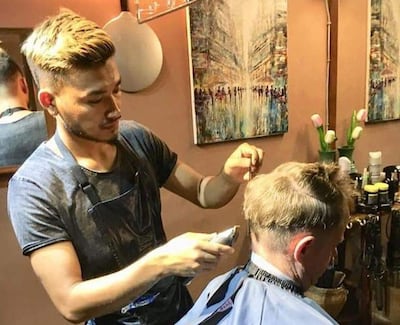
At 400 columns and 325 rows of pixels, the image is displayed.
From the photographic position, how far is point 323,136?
2.49 m

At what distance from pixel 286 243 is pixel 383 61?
2063 millimetres

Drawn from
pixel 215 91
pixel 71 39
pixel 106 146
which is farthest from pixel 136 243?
pixel 215 91

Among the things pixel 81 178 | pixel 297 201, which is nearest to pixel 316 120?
pixel 297 201

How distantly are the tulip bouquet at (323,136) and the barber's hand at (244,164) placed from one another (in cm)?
125

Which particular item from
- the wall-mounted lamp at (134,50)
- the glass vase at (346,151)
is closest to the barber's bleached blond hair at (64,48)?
the wall-mounted lamp at (134,50)

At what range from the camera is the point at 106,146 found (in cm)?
119

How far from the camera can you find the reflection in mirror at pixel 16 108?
164 centimetres

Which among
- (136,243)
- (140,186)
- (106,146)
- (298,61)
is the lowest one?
A: (136,243)

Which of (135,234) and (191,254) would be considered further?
(135,234)

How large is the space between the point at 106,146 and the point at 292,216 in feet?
1.71

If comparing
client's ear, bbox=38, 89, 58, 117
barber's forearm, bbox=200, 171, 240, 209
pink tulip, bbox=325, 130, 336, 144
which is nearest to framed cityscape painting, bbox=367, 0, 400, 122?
pink tulip, bbox=325, 130, 336, 144

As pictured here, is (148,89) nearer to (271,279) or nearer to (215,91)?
(215,91)

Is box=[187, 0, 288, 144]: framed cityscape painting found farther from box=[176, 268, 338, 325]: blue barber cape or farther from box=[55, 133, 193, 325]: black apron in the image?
box=[176, 268, 338, 325]: blue barber cape

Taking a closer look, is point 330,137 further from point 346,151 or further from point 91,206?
point 91,206
